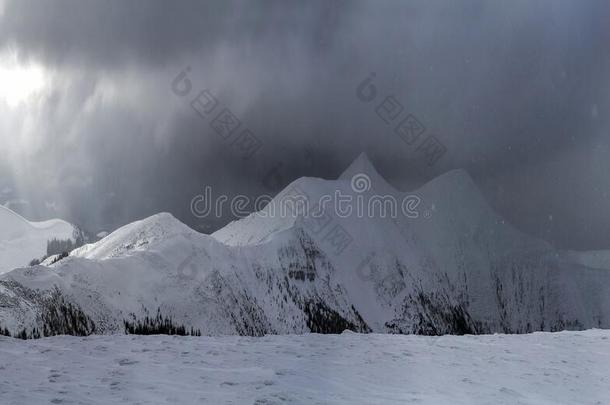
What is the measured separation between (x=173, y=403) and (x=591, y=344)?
18.8 m

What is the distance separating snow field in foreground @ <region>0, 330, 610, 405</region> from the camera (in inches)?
536

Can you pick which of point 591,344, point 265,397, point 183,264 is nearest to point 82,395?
point 265,397

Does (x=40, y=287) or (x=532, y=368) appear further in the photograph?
(x=40, y=287)

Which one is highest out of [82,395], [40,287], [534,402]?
[40,287]

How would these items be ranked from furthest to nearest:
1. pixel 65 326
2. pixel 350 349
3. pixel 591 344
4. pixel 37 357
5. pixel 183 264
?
1. pixel 183 264
2. pixel 65 326
3. pixel 591 344
4. pixel 350 349
5. pixel 37 357

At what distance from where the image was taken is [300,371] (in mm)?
16484

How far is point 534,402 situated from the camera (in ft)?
47.3

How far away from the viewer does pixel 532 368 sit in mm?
18609

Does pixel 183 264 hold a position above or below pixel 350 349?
above

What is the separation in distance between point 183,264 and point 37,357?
14813 centimetres

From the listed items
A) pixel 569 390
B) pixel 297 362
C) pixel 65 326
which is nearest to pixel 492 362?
pixel 569 390

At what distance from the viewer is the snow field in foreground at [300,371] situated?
13.6 meters

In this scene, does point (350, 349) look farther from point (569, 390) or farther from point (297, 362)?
point (569, 390)

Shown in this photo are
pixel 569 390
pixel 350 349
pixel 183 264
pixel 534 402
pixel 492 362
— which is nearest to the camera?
pixel 534 402
